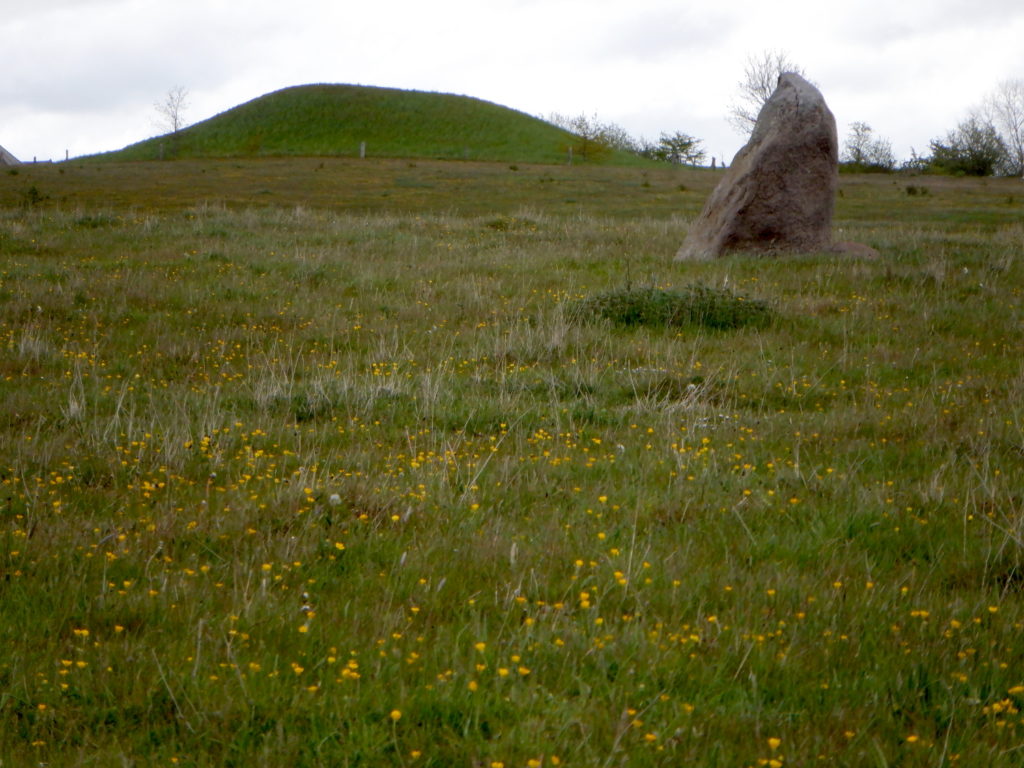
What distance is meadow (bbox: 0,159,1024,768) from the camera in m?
2.79

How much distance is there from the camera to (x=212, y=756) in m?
2.63

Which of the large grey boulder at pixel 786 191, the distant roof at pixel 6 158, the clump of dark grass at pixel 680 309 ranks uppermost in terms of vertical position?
the distant roof at pixel 6 158

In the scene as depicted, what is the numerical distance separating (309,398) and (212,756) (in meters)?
3.94

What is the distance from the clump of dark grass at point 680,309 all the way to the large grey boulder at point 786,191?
4892 mm

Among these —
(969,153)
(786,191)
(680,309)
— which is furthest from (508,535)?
(969,153)

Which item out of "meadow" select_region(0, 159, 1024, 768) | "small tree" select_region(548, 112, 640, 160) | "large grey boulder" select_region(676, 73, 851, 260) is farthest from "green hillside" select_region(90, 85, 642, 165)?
"meadow" select_region(0, 159, 1024, 768)

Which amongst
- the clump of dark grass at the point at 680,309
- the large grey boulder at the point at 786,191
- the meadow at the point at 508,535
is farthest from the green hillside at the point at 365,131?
the meadow at the point at 508,535

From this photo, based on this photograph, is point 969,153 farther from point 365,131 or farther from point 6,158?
point 6,158

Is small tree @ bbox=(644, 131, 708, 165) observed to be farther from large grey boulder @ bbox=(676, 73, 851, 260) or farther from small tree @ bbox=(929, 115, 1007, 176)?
large grey boulder @ bbox=(676, 73, 851, 260)

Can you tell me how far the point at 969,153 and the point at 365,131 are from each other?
42842 mm

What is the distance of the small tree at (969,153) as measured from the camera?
53250 millimetres

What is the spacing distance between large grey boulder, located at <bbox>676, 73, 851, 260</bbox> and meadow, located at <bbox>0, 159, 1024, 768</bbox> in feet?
14.1

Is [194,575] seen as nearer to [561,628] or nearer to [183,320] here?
[561,628]

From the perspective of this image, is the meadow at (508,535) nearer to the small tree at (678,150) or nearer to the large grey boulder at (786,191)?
the large grey boulder at (786,191)
